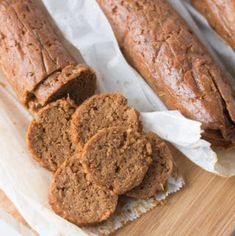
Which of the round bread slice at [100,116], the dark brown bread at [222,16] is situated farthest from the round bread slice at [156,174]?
the dark brown bread at [222,16]

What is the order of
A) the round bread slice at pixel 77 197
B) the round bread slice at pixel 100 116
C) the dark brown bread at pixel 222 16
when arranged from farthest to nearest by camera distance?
the dark brown bread at pixel 222 16 → the round bread slice at pixel 100 116 → the round bread slice at pixel 77 197

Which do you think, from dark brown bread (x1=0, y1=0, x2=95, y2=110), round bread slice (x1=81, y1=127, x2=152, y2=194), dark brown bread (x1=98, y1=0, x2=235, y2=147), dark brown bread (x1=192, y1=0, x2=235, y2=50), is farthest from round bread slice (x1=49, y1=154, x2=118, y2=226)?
dark brown bread (x1=192, y1=0, x2=235, y2=50)

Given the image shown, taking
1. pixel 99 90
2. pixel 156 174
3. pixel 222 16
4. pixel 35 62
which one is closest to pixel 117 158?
pixel 156 174

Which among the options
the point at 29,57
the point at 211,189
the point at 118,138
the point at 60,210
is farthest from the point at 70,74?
the point at 211,189

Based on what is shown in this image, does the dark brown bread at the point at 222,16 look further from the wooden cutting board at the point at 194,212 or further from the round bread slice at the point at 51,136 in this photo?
the round bread slice at the point at 51,136

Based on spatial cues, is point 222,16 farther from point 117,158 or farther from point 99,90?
point 117,158

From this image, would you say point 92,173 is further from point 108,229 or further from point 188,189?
point 188,189

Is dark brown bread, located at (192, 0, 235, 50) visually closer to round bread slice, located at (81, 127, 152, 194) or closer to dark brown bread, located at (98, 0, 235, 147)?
dark brown bread, located at (98, 0, 235, 147)
